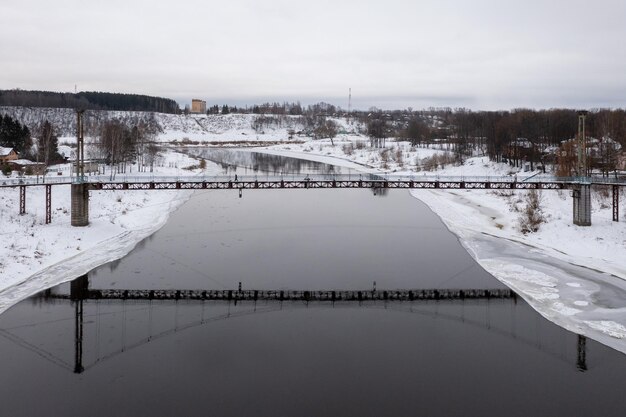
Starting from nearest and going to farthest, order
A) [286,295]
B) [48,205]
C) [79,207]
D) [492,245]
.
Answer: [286,295] < [492,245] < [48,205] < [79,207]

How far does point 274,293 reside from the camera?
27.0 metres

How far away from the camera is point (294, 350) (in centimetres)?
2044

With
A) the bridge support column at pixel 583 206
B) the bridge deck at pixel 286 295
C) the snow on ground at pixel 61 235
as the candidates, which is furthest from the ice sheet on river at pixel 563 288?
the snow on ground at pixel 61 235

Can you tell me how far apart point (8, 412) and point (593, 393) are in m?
16.9

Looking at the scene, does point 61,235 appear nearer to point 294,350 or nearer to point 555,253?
point 294,350

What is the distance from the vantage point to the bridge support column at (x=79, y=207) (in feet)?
132

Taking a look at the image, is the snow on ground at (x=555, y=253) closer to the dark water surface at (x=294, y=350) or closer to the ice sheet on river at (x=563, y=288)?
the ice sheet on river at (x=563, y=288)

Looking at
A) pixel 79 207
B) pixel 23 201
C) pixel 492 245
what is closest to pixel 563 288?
pixel 492 245

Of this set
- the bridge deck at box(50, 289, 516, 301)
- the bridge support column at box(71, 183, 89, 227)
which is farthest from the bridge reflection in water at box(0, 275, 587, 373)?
the bridge support column at box(71, 183, 89, 227)

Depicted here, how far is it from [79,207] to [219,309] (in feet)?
65.6

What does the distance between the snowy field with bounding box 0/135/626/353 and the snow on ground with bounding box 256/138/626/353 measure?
5 cm

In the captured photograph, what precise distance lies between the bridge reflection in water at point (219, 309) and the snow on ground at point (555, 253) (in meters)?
1.51

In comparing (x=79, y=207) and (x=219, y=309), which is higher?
(x=79, y=207)

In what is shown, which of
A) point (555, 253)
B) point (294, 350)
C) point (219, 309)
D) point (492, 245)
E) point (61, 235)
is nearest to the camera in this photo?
point (294, 350)
